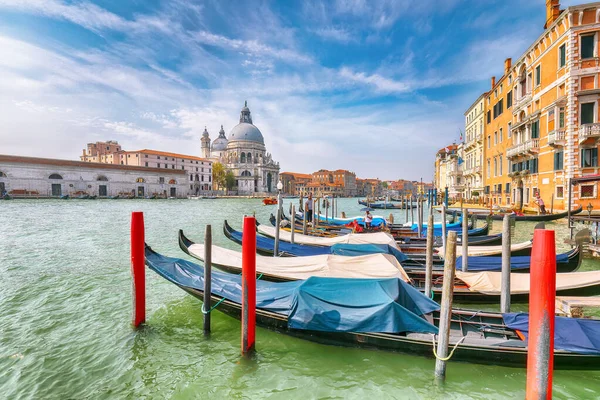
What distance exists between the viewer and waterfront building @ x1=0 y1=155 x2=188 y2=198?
37844mm

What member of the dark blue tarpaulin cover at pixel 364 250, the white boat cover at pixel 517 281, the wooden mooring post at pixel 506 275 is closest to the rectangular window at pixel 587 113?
the white boat cover at pixel 517 281

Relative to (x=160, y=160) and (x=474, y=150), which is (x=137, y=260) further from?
(x=160, y=160)

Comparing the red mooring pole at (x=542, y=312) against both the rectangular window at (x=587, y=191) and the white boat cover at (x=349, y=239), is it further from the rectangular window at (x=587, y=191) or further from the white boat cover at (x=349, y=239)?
the rectangular window at (x=587, y=191)

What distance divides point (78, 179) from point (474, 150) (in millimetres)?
47968

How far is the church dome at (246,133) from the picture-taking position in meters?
79.1

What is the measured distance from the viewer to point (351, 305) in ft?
12.3

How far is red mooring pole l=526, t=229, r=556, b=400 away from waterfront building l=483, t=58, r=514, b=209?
2061cm

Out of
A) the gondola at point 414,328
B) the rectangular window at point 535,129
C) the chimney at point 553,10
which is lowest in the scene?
the gondola at point 414,328

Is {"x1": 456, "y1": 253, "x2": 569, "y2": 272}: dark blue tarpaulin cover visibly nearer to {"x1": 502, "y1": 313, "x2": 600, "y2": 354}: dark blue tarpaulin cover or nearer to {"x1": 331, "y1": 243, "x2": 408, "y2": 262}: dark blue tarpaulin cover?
{"x1": 331, "y1": 243, "x2": 408, "y2": 262}: dark blue tarpaulin cover

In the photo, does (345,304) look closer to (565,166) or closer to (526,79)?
(565,166)

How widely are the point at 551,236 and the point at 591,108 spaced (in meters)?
15.9

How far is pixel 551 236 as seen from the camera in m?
2.41

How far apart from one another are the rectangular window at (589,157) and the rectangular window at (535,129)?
292cm

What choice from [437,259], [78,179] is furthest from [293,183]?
[437,259]
